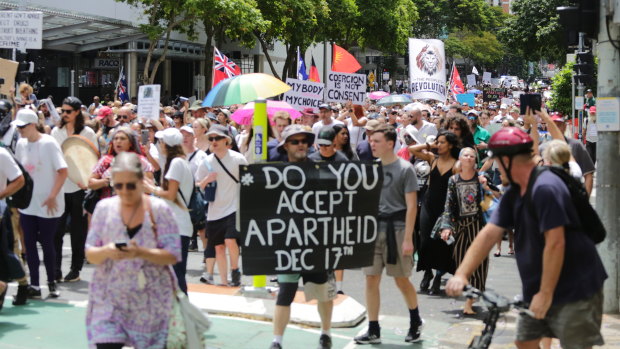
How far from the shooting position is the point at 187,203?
8.33m

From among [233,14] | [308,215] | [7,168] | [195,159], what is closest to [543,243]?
[308,215]

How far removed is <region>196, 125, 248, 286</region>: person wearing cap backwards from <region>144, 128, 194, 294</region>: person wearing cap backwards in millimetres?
1103

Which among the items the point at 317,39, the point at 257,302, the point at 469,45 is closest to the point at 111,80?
the point at 317,39

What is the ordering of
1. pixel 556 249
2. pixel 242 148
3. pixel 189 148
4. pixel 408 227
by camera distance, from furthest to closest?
pixel 242 148 < pixel 189 148 < pixel 408 227 < pixel 556 249

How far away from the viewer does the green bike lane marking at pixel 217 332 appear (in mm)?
7902

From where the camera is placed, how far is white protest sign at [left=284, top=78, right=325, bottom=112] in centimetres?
1614

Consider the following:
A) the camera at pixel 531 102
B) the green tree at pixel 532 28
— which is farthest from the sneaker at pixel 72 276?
the green tree at pixel 532 28

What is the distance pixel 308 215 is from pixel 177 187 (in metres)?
1.35

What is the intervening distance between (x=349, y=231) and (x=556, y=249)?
256 centimetres

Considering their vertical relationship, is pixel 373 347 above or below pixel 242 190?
below

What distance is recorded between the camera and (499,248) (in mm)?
13977

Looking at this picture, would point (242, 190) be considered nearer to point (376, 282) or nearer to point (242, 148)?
point (376, 282)

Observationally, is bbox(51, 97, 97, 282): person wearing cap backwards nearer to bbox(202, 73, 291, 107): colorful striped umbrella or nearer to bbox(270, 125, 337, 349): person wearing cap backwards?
bbox(202, 73, 291, 107): colorful striped umbrella

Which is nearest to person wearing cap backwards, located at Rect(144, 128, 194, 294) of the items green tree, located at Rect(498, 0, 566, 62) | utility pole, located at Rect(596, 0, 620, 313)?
utility pole, located at Rect(596, 0, 620, 313)
